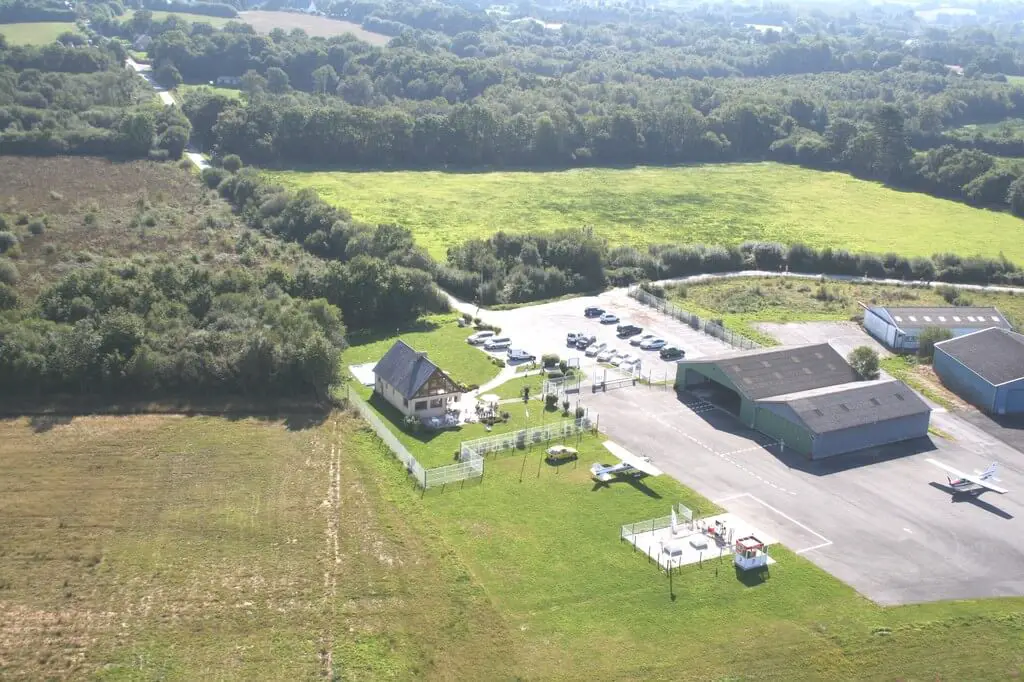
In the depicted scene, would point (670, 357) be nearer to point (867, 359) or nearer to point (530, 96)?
point (867, 359)

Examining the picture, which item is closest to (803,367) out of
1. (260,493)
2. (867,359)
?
(867,359)

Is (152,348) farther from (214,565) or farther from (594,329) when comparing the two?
(594,329)

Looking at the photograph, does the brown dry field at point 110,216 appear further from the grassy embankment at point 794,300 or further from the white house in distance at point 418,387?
the grassy embankment at point 794,300

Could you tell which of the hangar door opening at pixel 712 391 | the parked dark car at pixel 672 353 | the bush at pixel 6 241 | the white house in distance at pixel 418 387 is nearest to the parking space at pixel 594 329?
the parked dark car at pixel 672 353

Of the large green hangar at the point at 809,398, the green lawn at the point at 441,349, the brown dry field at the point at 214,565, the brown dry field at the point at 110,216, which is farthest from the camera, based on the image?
the brown dry field at the point at 110,216

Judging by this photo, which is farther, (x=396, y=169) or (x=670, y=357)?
(x=396, y=169)

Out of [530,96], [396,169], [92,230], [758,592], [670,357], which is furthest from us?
[530,96]

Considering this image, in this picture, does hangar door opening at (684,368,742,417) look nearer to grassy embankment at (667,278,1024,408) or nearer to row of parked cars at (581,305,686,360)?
row of parked cars at (581,305,686,360)
